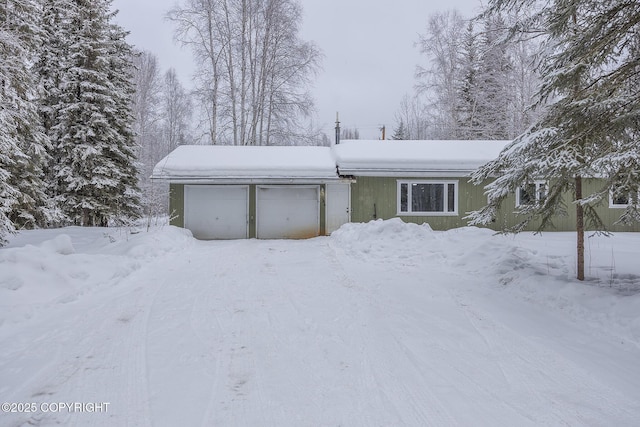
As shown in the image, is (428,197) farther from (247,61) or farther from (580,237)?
(247,61)

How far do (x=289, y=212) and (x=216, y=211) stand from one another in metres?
2.62

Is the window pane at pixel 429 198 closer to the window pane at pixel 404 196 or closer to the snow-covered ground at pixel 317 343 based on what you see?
the window pane at pixel 404 196

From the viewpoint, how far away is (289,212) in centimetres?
1349

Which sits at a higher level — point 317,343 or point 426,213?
point 426,213

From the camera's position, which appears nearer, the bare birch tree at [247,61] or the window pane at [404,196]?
the window pane at [404,196]

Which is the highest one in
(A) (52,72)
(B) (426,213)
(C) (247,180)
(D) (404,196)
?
(A) (52,72)

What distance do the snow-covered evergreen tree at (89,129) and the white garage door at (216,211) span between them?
3012mm

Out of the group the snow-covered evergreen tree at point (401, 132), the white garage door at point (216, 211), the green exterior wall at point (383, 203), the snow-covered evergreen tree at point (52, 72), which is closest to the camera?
the white garage door at point (216, 211)

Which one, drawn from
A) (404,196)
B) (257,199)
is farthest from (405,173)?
(257,199)

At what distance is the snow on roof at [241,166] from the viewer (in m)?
12.7

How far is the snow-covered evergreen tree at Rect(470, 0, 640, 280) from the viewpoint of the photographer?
4621mm

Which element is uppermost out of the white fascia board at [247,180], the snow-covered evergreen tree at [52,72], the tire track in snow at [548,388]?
the snow-covered evergreen tree at [52,72]

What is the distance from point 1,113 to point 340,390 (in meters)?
7.89

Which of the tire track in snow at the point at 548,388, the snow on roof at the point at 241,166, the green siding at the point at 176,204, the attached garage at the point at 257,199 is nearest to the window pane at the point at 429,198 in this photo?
the attached garage at the point at 257,199
